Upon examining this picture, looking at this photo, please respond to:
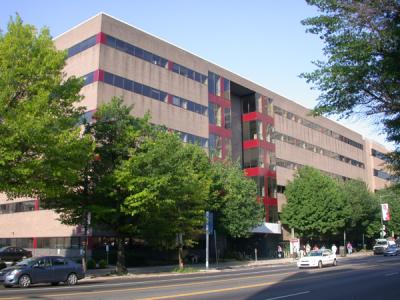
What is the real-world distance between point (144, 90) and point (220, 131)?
13.7 m

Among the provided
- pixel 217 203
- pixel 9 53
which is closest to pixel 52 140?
pixel 9 53

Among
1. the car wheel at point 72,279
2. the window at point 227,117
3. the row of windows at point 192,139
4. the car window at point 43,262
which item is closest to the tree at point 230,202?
the row of windows at point 192,139

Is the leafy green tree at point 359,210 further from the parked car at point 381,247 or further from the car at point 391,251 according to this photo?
the car at point 391,251

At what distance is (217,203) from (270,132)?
89.2 ft

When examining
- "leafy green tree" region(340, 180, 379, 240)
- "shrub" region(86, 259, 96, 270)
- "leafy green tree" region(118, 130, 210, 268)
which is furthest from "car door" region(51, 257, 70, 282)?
"leafy green tree" region(340, 180, 379, 240)

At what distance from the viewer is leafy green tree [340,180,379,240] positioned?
63344 mm

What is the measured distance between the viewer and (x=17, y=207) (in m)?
51.8

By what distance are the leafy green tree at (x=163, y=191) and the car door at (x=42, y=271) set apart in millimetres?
6892

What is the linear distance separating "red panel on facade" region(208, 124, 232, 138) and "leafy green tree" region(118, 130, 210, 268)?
18.3m

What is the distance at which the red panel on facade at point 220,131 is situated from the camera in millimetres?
56197

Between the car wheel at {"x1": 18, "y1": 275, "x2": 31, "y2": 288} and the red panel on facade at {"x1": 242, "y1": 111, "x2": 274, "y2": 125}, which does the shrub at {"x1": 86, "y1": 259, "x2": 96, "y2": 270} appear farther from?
the red panel on facade at {"x1": 242, "y1": 111, "x2": 274, "y2": 125}

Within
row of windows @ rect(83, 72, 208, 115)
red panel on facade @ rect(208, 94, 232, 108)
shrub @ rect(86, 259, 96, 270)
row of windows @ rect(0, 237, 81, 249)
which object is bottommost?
shrub @ rect(86, 259, 96, 270)

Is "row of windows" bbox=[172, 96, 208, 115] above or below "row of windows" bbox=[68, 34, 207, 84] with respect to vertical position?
below

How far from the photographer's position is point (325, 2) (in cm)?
1284
